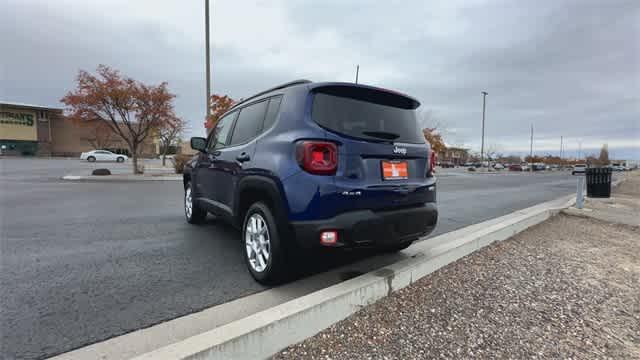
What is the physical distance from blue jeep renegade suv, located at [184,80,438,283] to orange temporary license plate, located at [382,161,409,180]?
0.01 meters

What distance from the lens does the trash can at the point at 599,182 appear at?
11406mm

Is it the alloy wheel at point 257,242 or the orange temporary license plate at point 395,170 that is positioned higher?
the orange temporary license plate at point 395,170

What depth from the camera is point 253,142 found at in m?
3.43

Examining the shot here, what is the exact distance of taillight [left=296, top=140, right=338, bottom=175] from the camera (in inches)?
106

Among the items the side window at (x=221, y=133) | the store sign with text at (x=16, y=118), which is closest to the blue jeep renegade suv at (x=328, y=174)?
the side window at (x=221, y=133)

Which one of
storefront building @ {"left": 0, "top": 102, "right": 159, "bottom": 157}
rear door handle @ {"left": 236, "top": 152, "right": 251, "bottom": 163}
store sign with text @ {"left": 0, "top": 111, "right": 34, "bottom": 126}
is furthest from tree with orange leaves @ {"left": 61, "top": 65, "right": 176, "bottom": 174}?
store sign with text @ {"left": 0, "top": 111, "right": 34, "bottom": 126}

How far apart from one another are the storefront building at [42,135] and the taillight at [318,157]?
57.6 m

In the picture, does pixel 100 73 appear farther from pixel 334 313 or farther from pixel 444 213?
pixel 334 313

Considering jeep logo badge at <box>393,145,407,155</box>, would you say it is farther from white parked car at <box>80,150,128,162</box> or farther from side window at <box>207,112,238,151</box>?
white parked car at <box>80,150,128,162</box>

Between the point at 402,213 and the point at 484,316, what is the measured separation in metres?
1.08

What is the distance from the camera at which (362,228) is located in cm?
273

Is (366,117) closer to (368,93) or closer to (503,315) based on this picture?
(368,93)

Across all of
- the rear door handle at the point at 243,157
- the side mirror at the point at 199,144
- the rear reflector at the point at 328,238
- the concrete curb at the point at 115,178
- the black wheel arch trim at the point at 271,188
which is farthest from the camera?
the concrete curb at the point at 115,178

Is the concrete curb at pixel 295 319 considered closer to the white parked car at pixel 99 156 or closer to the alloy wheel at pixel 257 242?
the alloy wheel at pixel 257 242
